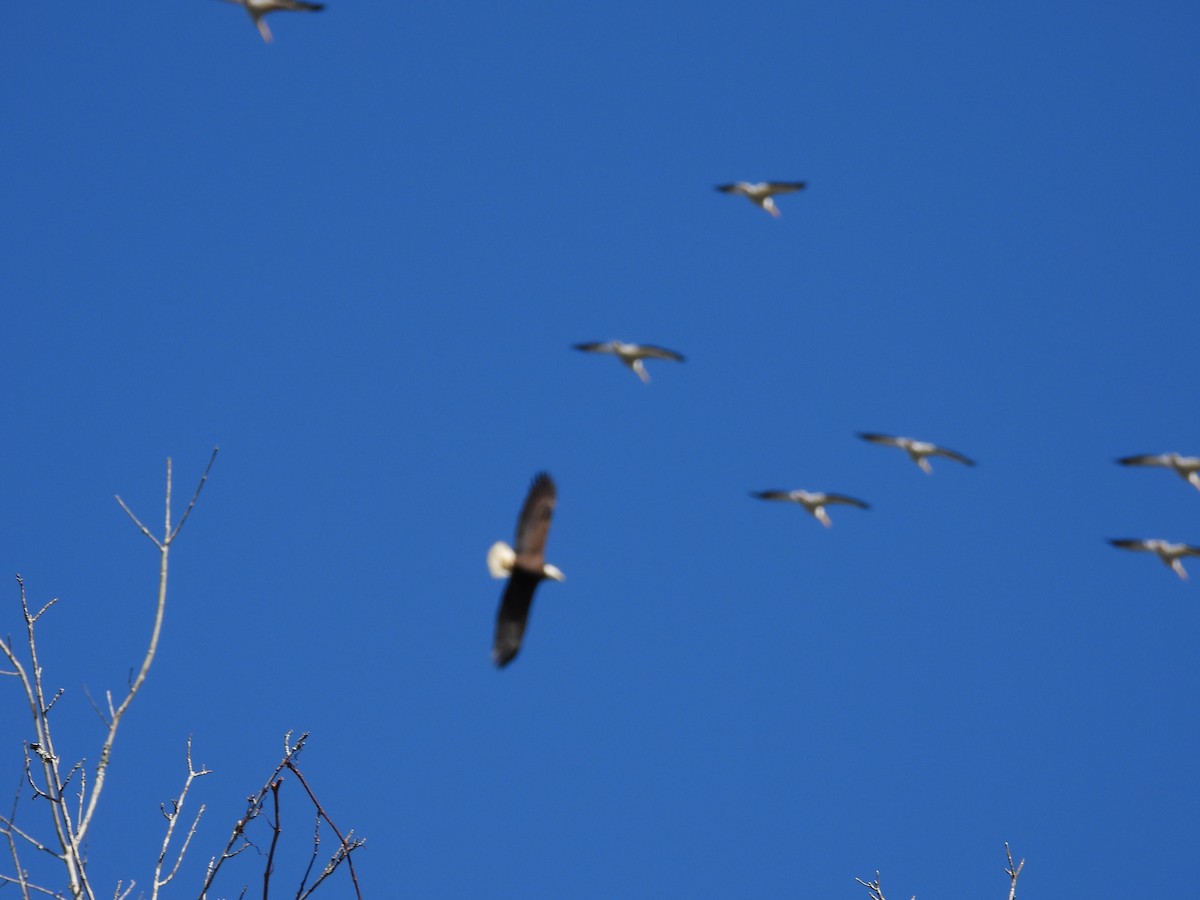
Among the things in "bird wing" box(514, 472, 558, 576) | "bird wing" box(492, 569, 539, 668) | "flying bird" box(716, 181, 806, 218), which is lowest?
"bird wing" box(492, 569, 539, 668)

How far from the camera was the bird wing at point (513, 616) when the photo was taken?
1357 cm

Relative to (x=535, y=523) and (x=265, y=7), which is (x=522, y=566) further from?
(x=265, y=7)

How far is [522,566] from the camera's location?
1347 cm

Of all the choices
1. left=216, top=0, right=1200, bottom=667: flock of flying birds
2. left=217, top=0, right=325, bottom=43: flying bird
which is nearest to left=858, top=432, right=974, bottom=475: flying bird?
left=216, top=0, right=1200, bottom=667: flock of flying birds

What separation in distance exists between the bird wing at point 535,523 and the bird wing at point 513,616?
0.44 ft

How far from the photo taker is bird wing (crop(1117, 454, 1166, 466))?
1356 centimetres

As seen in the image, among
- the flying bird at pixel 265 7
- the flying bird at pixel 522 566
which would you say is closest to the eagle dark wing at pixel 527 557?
the flying bird at pixel 522 566

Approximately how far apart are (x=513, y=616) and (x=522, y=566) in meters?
0.64

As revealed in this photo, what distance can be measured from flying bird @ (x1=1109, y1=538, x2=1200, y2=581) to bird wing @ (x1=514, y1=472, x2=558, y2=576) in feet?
17.1

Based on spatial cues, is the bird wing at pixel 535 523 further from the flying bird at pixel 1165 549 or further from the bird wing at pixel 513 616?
the flying bird at pixel 1165 549

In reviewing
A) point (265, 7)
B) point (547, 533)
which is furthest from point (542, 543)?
point (265, 7)

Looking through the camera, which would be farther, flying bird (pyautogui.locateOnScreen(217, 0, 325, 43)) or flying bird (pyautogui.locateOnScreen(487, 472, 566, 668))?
flying bird (pyautogui.locateOnScreen(487, 472, 566, 668))

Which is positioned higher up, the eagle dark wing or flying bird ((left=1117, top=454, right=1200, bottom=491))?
flying bird ((left=1117, top=454, right=1200, bottom=491))

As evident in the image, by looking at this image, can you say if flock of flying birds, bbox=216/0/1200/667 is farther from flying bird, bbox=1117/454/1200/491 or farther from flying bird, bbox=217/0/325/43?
flying bird, bbox=217/0/325/43
